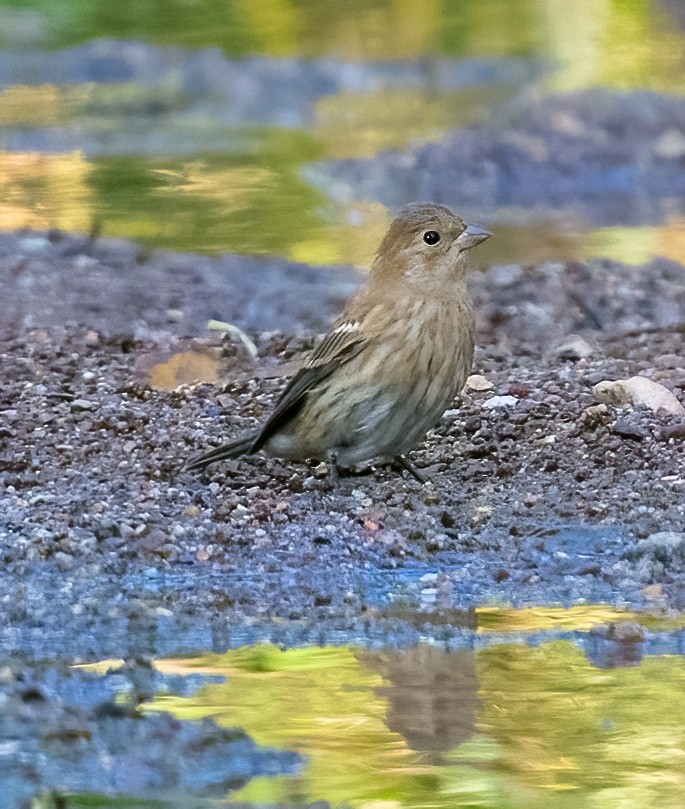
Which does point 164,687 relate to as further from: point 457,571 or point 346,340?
point 346,340

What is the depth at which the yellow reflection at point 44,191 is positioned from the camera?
10586 mm

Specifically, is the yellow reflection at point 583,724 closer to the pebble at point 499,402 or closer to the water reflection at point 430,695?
the water reflection at point 430,695

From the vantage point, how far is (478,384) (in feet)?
23.6

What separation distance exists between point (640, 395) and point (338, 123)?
821cm

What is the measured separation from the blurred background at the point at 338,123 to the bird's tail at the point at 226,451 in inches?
136

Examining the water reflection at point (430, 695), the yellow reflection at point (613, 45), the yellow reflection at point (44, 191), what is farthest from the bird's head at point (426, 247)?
the yellow reflection at point (613, 45)

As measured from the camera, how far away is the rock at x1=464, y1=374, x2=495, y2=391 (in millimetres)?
7133

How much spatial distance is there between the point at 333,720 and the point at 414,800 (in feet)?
1.67

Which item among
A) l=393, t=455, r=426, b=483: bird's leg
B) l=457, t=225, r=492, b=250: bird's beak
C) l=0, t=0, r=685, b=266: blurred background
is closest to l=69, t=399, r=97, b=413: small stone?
l=393, t=455, r=426, b=483: bird's leg

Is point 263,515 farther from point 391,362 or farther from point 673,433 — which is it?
point 673,433

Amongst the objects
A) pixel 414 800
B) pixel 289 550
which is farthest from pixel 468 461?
pixel 414 800

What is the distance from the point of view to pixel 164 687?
177 inches

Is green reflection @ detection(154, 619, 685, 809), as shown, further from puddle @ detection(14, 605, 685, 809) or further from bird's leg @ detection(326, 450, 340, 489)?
bird's leg @ detection(326, 450, 340, 489)


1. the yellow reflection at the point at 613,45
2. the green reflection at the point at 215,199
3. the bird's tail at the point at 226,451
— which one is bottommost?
the bird's tail at the point at 226,451
